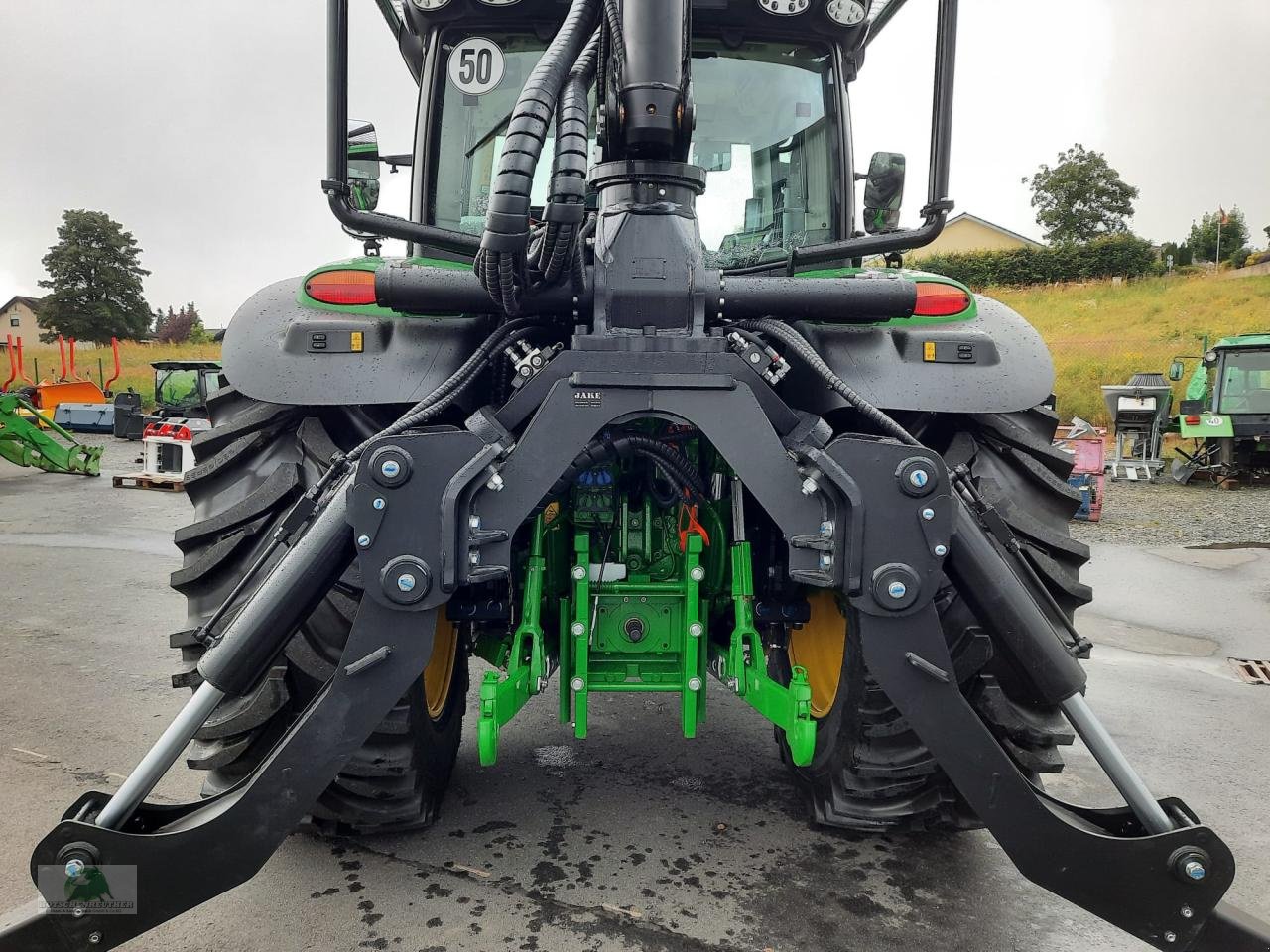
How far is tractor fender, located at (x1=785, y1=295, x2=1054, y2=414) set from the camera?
232cm

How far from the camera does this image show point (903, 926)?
225cm

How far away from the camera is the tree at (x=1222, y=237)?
44.1 m

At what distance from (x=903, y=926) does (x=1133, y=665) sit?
10.4ft

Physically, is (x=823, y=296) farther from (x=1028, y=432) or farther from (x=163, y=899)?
(x=163, y=899)

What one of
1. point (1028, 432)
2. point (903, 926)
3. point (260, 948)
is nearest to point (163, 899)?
point (260, 948)

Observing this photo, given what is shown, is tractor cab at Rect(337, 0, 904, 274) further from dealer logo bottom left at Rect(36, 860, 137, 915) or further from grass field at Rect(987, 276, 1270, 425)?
grass field at Rect(987, 276, 1270, 425)

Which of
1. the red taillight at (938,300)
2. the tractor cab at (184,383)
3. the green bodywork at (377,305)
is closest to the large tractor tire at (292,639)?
the green bodywork at (377,305)

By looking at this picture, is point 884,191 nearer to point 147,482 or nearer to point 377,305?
point 377,305

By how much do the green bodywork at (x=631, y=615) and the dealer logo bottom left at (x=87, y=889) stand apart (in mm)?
696

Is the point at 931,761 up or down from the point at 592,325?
down

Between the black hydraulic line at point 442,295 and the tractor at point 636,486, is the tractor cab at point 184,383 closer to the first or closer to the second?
the tractor at point 636,486

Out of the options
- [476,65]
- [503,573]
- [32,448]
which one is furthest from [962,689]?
[32,448]

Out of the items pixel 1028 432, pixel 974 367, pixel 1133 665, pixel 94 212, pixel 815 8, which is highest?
pixel 94 212

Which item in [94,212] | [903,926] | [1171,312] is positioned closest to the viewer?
[903,926]
